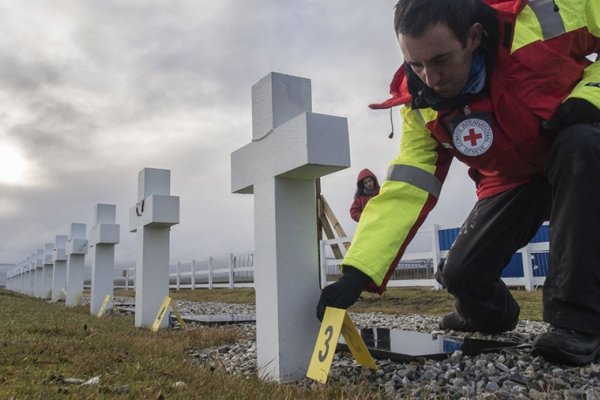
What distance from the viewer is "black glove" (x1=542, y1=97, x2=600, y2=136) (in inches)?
86.4

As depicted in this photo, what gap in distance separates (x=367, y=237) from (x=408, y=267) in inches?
471

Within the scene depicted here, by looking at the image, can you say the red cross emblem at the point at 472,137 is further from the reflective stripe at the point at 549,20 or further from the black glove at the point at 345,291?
the black glove at the point at 345,291

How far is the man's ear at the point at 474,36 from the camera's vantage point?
7.30 ft

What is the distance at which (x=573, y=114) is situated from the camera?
2.23 m

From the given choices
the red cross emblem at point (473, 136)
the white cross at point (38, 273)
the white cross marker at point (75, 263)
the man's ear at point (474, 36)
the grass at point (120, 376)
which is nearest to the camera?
the grass at point (120, 376)

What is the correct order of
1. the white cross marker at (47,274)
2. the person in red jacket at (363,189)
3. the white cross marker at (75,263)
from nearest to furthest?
the person in red jacket at (363,189) → the white cross marker at (75,263) → the white cross marker at (47,274)

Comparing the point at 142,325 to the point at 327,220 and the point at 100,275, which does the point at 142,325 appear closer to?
the point at 100,275

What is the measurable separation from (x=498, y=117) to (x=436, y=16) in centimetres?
58

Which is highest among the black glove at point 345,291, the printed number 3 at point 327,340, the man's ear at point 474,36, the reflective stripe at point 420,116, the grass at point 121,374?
the man's ear at point 474,36

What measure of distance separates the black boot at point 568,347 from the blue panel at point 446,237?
8368mm

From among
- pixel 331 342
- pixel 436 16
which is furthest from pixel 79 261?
pixel 436 16

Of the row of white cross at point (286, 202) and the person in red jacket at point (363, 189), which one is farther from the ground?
the person in red jacket at point (363, 189)

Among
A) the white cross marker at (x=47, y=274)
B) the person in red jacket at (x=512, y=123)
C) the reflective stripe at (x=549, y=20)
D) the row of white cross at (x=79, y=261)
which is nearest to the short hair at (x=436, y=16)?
the person in red jacket at (x=512, y=123)

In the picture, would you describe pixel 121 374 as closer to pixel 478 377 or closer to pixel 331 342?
pixel 331 342
